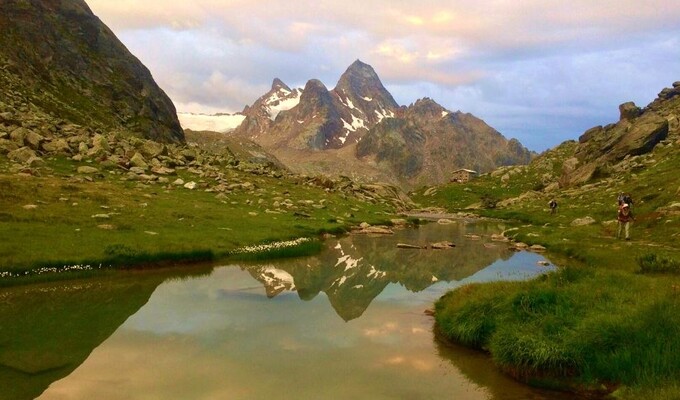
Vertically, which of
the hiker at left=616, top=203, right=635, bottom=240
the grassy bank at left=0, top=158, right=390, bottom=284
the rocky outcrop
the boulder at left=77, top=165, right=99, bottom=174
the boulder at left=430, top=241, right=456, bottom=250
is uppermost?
the rocky outcrop

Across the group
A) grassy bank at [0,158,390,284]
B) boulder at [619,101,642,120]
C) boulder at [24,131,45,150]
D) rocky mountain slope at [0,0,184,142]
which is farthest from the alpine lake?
boulder at [619,101,642,120]

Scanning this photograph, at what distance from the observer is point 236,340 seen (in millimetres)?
18250

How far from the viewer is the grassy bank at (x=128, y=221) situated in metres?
29.1

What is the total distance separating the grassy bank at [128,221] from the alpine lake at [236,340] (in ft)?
8.60

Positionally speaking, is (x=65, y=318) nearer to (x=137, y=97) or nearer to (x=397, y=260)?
(x=397, y=260)

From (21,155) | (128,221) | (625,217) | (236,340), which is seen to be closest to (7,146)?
(21,155)

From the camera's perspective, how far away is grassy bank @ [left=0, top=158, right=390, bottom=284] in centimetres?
2911

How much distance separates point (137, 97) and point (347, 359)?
382 ft

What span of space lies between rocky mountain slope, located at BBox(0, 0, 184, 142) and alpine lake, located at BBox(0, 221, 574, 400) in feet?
170

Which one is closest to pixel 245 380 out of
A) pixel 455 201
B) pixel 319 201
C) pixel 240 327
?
pixel 240 327

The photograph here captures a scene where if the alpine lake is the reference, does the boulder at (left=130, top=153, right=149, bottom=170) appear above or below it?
above

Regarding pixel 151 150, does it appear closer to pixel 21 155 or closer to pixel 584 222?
pixel 21 155

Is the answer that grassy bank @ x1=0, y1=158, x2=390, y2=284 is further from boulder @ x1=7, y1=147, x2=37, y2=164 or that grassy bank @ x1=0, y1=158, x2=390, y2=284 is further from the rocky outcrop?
the rocky outcrop

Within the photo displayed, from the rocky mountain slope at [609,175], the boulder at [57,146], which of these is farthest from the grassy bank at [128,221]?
the rocky mountain slope at [609,175]
